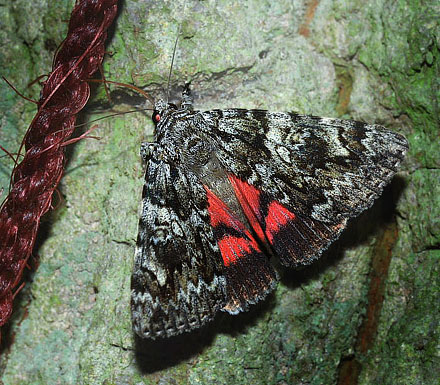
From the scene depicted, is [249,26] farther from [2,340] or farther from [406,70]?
[2,340]

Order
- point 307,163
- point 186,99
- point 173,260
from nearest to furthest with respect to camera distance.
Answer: point 173,260 → point 307,163 → point 186,99

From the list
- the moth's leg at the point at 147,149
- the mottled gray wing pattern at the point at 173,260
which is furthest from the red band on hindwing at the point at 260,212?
the moth's leg at the point at 147,149

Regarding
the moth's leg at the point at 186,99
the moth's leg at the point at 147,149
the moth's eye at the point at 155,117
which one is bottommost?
the moth's leg at the point at 147,149

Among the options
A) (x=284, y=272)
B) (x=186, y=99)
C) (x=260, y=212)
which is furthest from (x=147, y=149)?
(x=284, y=272)

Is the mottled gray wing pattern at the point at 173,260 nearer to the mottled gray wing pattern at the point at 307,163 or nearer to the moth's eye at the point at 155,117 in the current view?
the moth's eye at the point at 155,117

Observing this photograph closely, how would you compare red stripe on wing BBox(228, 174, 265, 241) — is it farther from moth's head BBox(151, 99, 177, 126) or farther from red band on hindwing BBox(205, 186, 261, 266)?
moth's head BBox(151, 99, 177, 126)

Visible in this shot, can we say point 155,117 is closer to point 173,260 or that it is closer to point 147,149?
point 147,149

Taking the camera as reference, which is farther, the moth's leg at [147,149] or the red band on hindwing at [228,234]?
the moth's leg at [147,149]

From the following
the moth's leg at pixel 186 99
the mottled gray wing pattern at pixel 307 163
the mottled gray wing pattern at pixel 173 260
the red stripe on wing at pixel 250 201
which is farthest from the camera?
the moth's leg at pixel 186 99
